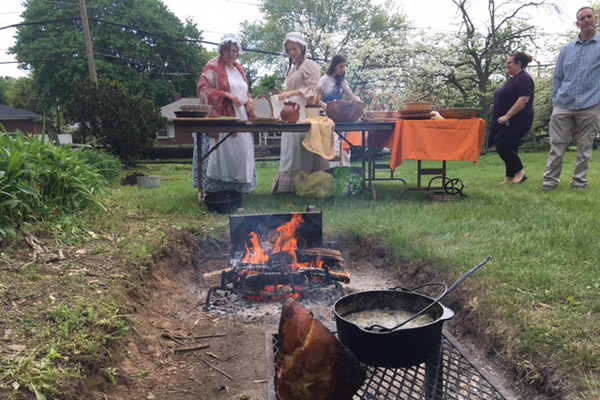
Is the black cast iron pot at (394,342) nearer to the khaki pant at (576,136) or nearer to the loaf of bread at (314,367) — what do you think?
the loaf of bread at (314,367)

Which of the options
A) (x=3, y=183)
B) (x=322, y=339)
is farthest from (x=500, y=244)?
(x=3, y=183)

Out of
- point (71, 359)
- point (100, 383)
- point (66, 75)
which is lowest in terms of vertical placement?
point (100, 383)

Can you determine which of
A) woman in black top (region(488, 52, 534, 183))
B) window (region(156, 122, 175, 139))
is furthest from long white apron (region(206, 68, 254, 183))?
window (region(156, 122, 175, 139))

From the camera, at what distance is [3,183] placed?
294 cm

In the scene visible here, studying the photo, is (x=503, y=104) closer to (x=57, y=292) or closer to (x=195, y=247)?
(x=195, y=247)

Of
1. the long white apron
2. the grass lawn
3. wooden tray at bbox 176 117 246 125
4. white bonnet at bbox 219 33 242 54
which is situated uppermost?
white bonnet at bbox 219 33 242 54

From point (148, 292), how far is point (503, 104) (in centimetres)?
581

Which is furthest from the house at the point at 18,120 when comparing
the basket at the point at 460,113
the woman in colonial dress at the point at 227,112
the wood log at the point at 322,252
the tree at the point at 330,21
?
the wood log at the point at 322,252

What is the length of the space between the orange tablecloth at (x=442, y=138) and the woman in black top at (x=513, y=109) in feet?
3.49

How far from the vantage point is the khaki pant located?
5246mm

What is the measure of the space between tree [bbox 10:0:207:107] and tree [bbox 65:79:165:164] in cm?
1440

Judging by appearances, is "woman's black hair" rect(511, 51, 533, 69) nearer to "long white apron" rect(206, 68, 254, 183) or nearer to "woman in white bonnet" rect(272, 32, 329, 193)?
"woman in white bonnet" rect(272, 32, 329, 193)

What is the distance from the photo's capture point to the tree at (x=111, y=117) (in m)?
11.0

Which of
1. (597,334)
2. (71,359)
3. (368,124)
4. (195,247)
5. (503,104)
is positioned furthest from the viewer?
(503,104)
